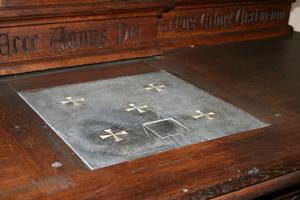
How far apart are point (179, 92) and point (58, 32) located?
1.34 feet

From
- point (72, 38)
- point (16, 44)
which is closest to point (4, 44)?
point (16, 44)

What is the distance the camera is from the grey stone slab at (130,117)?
904 millimetres

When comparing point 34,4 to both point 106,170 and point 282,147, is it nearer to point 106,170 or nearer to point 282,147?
point 106,170

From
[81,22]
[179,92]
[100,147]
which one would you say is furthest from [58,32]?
[100,147]

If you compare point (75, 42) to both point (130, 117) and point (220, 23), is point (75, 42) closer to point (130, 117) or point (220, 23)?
point (130, 117)

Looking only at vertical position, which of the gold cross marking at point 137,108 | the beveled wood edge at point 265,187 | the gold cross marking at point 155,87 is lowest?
the beveled wood edge at point 265,187

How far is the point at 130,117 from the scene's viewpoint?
1042 mm

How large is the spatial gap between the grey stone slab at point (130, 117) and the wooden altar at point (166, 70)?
3cm

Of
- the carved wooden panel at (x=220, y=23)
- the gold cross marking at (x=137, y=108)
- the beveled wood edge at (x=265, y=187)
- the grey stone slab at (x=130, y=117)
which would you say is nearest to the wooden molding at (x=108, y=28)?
the carved wooden panel at (x=220, y=23)

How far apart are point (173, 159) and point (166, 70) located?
22.7 inches

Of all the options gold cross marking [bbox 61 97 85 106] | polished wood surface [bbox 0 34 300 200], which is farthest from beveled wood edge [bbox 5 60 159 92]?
gold cross marking [bbox 61 97 85 106]

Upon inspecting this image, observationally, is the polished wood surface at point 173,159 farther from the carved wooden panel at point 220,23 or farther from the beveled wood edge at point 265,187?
the carved wooden panel at point 220,23

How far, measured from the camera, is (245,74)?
139 centimetres

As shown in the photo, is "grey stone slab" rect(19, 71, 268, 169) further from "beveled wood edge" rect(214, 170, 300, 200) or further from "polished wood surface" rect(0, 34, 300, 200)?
"beveled wood edge" rect(214, 170, 300, 200)
